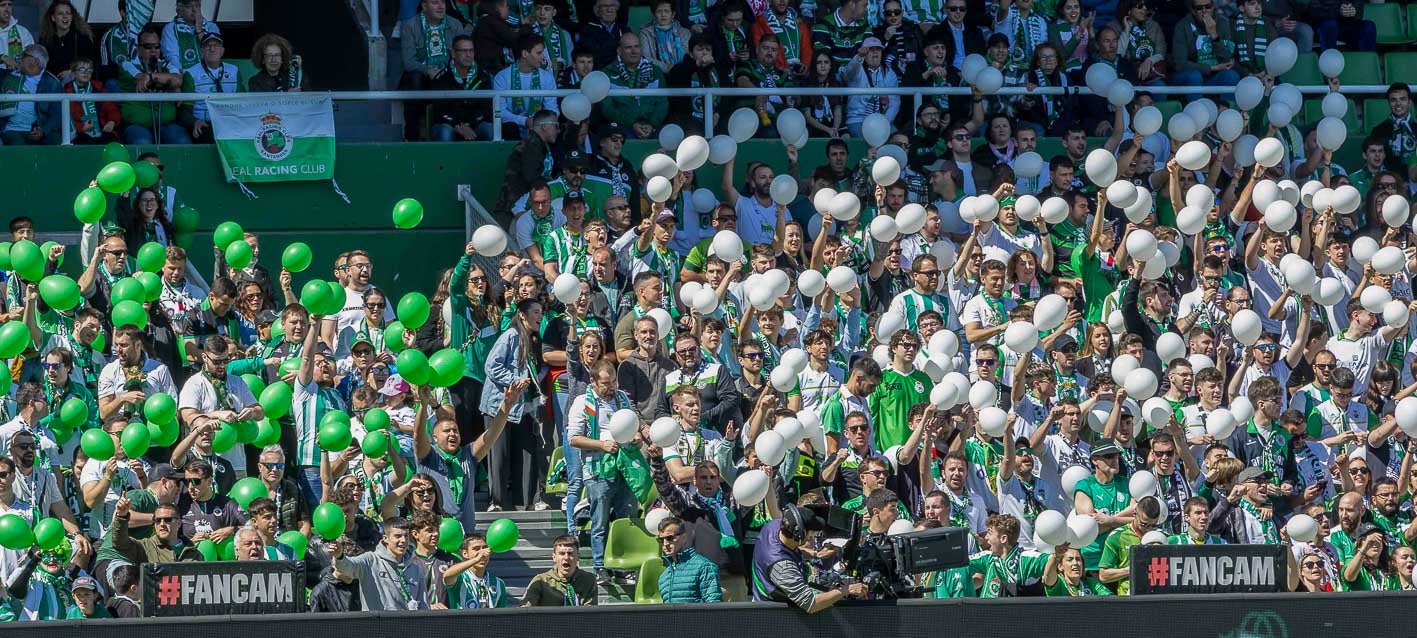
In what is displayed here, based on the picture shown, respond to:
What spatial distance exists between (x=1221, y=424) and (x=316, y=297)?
5.12 m

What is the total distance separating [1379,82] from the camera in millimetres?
19750

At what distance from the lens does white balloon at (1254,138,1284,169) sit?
672 inches

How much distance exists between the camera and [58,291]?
1422 cm

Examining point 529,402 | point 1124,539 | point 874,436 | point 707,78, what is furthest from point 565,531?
point 707,78

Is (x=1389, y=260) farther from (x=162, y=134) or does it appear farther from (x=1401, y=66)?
(x=162, y=134)

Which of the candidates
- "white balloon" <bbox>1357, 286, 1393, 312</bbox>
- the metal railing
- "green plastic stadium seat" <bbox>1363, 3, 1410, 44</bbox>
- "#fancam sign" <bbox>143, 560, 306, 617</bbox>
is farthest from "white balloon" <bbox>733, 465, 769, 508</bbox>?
"green plastic stadium seat" <bbox>1363, 3, 1410, 44</bbox>

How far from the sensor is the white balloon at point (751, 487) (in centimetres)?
1300

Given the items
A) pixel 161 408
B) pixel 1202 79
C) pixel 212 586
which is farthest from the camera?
pixel 1202 79

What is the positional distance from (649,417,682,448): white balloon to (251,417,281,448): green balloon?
203cm

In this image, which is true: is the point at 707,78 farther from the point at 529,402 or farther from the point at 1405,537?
the point at 1405,537

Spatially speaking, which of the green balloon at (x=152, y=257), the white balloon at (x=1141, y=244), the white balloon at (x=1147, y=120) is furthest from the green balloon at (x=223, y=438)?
the white balloon at (x=1147, y=120)

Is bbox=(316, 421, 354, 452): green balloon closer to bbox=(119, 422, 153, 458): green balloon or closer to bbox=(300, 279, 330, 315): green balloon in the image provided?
bbox=(119, 422, 153, 458): green balloon

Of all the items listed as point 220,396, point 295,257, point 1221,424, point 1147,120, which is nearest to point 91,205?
point 295,257

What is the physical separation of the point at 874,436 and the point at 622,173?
3.23m
